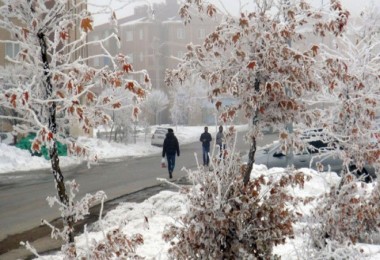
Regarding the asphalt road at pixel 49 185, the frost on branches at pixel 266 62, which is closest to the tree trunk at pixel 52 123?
the frost on branches at pixel 266 62

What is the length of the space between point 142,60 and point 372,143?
6253 centimetres

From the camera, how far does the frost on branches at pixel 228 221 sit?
394 centimetres

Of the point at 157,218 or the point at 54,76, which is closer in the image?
the point at 54,76

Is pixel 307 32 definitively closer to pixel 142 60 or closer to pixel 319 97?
pixel 319 97

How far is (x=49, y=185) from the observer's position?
14.7 metres

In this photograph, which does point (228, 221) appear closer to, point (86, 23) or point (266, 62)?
point (266, 62)

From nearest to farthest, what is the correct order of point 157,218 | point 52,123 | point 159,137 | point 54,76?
1. point 54,76
2. point 52,123
3. point 157,218
4. point 159,137

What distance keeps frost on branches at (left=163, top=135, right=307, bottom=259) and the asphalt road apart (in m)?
5.98

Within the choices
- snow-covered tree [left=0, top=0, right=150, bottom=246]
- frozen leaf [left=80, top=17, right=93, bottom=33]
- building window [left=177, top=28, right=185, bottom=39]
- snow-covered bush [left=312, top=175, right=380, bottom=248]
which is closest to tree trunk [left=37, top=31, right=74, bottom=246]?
snow-covered tree [left=0, top=0, right=150, bottom=246]

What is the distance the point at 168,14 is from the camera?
72000 millimetres

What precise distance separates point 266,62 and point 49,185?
37.8 ft

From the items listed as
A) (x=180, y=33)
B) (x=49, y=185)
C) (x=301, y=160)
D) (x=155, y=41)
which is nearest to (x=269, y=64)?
(x=301, y=160)

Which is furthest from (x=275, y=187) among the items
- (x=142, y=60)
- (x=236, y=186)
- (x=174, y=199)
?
(x=142, y=60)

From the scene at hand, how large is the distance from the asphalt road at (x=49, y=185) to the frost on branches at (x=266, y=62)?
5831 millimetres
